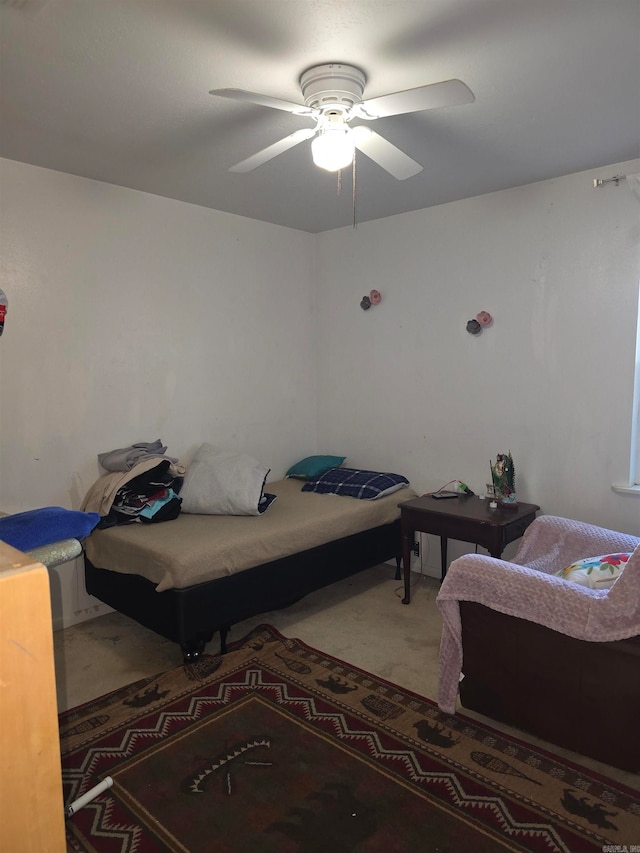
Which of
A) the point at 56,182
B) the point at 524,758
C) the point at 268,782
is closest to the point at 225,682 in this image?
the point at 268,782

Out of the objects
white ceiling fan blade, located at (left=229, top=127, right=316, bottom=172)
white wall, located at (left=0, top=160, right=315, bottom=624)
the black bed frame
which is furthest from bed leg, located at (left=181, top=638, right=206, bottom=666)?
white ceiling fan blade, located at (left=229, top=127, right=316, bottom=172)

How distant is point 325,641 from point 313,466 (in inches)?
57.6

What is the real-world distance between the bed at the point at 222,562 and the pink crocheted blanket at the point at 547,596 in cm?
100

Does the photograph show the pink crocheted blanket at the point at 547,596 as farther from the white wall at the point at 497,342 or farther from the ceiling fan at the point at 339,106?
the ceiling fan at the point at 339,106

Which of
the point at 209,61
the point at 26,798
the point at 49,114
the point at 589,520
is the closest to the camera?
the point at 26,798

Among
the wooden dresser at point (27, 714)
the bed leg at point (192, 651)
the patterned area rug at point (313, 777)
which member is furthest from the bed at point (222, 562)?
the wooden dresser at point (27, 714)

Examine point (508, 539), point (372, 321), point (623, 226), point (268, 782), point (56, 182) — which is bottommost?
point (268, 782)

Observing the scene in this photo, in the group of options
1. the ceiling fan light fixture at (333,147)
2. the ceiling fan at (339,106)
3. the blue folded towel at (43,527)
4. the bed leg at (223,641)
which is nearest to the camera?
the blue folded towel at (43,527)

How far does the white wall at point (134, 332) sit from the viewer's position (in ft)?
9.89

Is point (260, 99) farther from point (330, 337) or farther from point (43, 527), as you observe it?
point (330, 337)

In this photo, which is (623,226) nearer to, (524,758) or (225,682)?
(524,758)

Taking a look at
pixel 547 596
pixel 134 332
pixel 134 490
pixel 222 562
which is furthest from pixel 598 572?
pixel 134 332

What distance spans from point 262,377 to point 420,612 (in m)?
1.92

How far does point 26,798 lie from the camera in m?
0.96
